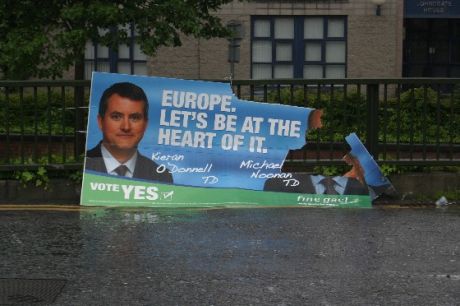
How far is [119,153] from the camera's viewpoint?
8578 mm

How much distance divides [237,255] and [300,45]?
1905 cm

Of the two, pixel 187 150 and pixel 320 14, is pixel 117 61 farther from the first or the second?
pixel 187 150

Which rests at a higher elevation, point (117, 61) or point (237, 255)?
point (117, 61)

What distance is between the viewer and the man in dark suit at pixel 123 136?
855cm

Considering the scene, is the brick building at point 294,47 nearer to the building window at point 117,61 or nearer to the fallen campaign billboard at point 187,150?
the building window at point 117,61

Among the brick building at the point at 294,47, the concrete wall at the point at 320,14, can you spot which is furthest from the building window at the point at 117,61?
the concrete wall at the point at 320,14

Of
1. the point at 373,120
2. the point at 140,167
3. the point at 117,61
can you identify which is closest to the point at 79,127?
the point at 140,167

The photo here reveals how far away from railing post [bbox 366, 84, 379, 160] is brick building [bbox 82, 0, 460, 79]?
50.2 feet

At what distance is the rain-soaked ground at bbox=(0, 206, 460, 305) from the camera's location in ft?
17.4

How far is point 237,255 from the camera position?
20.8 feet

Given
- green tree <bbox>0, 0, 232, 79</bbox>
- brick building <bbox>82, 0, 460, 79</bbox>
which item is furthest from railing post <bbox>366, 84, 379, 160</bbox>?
brick building <bbox>82, 0, 460, 79</bbox>

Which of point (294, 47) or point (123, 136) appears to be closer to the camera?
point (123, 136)

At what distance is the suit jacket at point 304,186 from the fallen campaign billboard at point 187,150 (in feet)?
0.04

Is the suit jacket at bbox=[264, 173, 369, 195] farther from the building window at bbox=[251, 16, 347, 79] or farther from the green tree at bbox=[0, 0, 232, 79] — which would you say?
the building window at bbox=[251, 16, 347, 79]
